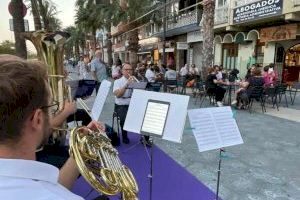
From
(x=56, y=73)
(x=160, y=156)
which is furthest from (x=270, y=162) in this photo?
(x=56, y=73)

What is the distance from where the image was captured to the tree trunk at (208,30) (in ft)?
38.9

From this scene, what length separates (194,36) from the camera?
872 inches

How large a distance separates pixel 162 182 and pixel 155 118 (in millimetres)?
1423

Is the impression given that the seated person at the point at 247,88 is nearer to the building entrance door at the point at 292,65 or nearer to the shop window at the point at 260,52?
the building entrance door at the point at 292,65

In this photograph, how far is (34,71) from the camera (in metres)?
0.91

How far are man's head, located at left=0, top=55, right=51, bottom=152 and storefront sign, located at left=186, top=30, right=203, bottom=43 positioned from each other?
20748 mm

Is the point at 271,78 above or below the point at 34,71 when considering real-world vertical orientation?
below

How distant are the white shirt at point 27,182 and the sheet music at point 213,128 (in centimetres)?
186

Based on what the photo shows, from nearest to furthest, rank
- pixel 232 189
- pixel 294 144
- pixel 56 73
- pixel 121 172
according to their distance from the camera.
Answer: pixel 121 172
pixel 56 73
pixel 232 189
pixel 294 144

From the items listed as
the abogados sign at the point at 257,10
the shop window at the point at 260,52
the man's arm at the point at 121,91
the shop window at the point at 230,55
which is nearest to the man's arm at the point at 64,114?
the man's arm at the point at 121,91

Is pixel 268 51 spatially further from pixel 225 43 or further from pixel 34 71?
pixel 34 71

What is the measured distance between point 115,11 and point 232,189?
18.1 metres

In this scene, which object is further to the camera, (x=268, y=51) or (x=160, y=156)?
(x=268, y=51)

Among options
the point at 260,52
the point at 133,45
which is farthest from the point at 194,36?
the point at 260,52
